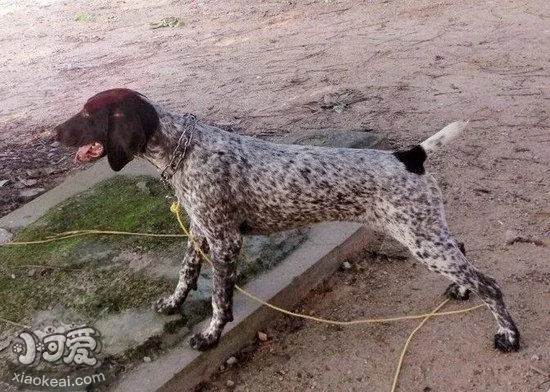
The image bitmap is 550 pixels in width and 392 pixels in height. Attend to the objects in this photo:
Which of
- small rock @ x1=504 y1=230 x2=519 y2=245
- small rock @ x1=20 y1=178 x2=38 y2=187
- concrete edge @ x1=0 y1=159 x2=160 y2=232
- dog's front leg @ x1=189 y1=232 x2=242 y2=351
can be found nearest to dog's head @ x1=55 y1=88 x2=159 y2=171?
dog's front leg @ x1=189 y1=232 x2=242 y2=351

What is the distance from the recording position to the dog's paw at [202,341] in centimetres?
380

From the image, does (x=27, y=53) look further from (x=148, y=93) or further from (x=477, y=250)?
(x=477, y=250)

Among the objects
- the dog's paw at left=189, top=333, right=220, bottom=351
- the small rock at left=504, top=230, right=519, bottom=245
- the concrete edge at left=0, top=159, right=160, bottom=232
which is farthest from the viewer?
the concrete edge at left=0, top=159, right=160, bottom=232

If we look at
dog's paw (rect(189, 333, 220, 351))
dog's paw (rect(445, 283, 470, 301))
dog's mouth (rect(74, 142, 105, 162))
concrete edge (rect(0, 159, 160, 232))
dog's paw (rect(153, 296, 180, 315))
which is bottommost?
dog's paw (rect(445, 283, 470, 301))

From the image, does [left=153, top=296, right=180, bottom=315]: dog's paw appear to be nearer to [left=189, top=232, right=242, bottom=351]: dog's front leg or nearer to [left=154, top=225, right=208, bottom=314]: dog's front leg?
[left=154, top=225, right=208, bottom=314]: dog's front leg

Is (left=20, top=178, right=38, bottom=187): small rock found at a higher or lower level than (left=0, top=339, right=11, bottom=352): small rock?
lower

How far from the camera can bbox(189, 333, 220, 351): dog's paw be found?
12.5ft

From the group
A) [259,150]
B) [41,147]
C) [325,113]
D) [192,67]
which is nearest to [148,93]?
[192,67]

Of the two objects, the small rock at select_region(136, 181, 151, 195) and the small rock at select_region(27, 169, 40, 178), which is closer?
the small rock at select_region(136, 181, 151, 195)

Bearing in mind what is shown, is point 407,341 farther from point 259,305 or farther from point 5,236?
point 5,236

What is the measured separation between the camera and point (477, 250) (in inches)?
187

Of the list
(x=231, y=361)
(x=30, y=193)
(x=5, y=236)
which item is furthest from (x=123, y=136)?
(x=30, y=193)

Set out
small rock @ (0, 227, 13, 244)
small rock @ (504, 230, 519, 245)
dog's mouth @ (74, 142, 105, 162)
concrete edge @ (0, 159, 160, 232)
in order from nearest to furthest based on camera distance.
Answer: dog's mouth @ (74, 142, 105, 162) → small rock @ (504, 230, 519, 245) → small rock @ (0, 227, 13, 244) → concrete edge @ (0, 159, 160, 232)

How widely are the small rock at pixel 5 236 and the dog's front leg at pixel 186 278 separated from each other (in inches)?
68.1
